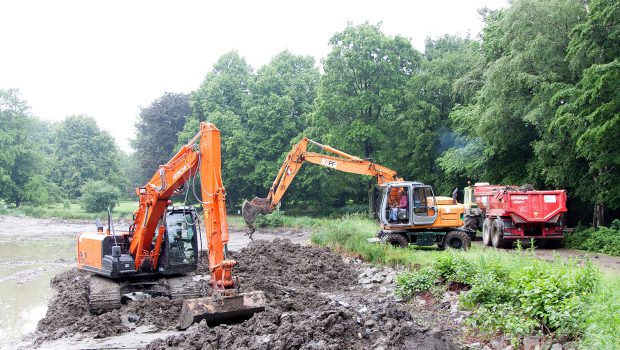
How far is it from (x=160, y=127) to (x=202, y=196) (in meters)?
43.9

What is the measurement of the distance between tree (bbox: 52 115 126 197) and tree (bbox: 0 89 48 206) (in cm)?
550

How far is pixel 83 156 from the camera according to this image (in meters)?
66.2

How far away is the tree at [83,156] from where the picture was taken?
213 ft

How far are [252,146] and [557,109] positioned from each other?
26907mm

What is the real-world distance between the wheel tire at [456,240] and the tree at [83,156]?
53.3m

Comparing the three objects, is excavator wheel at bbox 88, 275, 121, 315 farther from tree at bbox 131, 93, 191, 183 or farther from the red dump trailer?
tree at bbox 131, 93, 191, 183

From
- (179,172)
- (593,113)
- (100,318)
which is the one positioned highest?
(593,113)

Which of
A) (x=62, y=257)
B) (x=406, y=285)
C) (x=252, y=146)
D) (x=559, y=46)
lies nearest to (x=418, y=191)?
(x=406, y=285)

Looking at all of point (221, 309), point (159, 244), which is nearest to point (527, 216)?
point (159, 244)

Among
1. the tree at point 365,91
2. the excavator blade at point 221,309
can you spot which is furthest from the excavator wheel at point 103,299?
the tree at point 365,91

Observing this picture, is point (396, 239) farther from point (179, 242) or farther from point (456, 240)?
point (179, 242)

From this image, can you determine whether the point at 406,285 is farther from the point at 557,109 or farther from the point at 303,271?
the point at 557,109

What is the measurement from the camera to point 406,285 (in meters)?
11.5

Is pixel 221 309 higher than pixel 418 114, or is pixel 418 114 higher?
pixel 418 114
